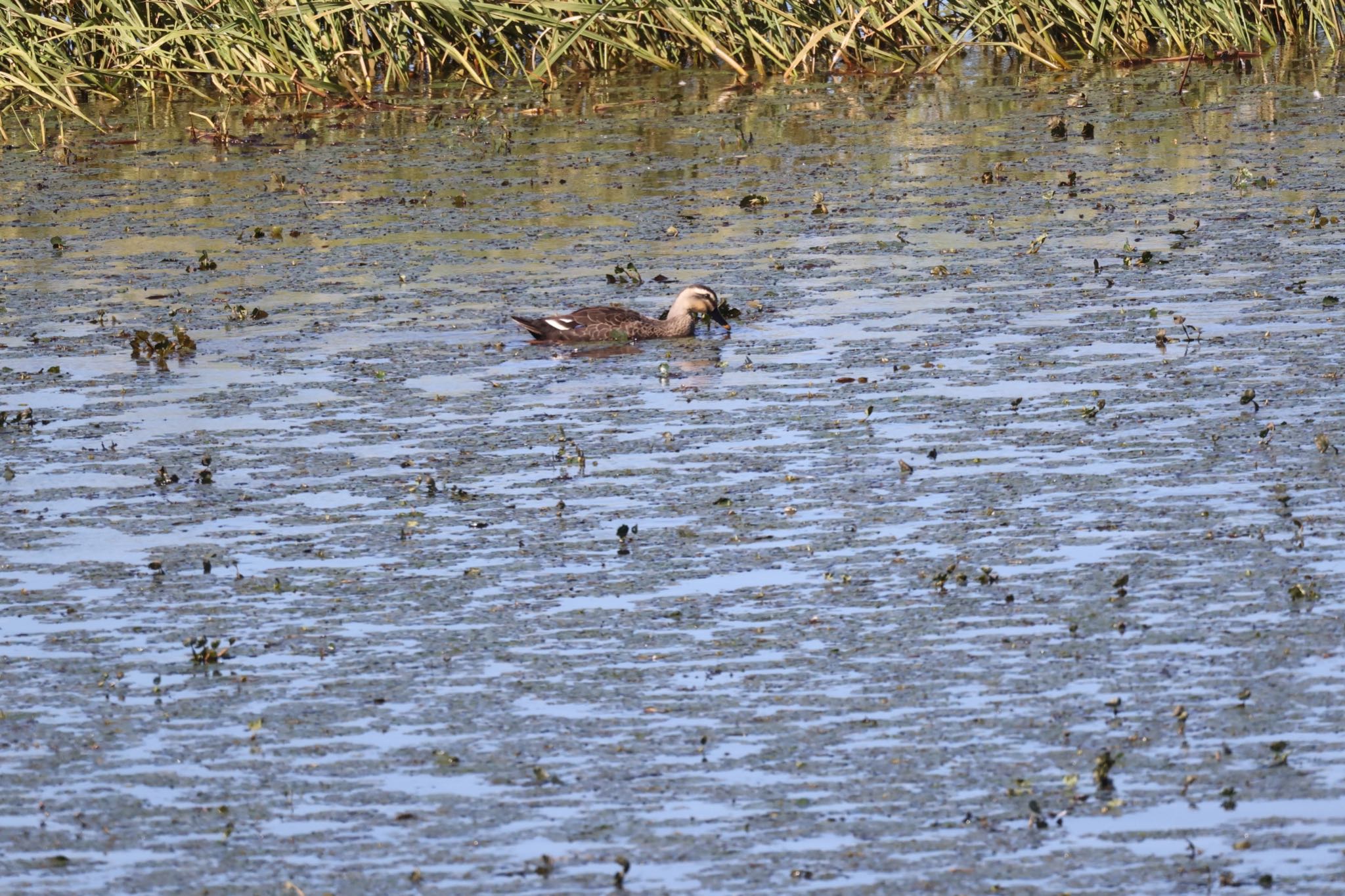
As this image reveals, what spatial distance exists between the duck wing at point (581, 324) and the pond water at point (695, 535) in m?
0.10

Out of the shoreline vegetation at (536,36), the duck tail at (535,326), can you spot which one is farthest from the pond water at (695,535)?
the shoreline vegetation at (536,36)


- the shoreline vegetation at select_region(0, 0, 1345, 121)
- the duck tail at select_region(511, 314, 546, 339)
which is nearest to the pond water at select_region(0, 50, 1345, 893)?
the duck tail at select_region(511, 314, 546, 339)

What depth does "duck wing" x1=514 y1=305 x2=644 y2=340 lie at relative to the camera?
978cm

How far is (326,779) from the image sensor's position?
5.26 m

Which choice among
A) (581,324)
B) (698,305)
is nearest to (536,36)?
(698,305)

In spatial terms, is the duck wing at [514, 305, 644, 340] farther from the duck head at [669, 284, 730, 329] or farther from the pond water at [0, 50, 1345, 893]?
the duck head at [669, 284, 730, 329]

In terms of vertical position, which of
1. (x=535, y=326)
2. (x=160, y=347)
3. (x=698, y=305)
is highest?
(x=698, y=305)

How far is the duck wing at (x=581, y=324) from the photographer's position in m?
9.78

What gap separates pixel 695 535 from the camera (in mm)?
6992

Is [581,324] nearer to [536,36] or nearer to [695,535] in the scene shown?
[695,535]

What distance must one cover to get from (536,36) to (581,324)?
7.51 meters

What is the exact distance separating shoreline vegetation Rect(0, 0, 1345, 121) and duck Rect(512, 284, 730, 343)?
19.3ft

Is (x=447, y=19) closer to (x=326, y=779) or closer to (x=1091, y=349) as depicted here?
(x=1091, y=349)

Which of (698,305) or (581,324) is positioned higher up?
(698,305)
